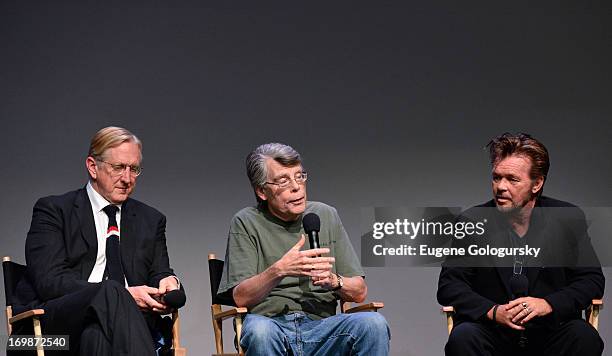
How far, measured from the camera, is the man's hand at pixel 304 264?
3.80m

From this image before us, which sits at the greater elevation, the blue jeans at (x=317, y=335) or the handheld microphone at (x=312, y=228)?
the handheld microphone at (x=312, y=228)

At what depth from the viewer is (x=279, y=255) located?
13.5 ft

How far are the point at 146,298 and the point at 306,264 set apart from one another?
0.70 metres

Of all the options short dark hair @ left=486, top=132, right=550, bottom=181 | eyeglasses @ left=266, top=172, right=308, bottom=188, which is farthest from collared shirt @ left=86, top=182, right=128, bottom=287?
short dark hair @ left=486, top=132, right=550, bottom=181

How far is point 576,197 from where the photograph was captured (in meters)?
5.20

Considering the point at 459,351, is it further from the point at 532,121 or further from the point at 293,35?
the point at 293,35

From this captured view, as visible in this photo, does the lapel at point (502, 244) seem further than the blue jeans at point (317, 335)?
Yes

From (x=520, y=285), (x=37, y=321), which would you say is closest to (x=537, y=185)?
(x=520, y=285)

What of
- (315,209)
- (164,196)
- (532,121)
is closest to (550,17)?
(532,121)

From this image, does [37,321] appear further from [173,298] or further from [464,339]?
[464,339]

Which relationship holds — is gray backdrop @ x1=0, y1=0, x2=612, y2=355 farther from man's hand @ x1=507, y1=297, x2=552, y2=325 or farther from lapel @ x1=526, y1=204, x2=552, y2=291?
man's hand @ x1=507, y1=297, x2=552, y2=325

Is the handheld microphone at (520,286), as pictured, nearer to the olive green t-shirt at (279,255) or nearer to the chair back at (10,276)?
the olive green t-shirt at (279,255)

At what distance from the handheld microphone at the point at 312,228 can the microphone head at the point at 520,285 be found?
0.91 meters

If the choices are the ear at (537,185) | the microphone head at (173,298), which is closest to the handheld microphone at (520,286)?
the ear at (537,185)
